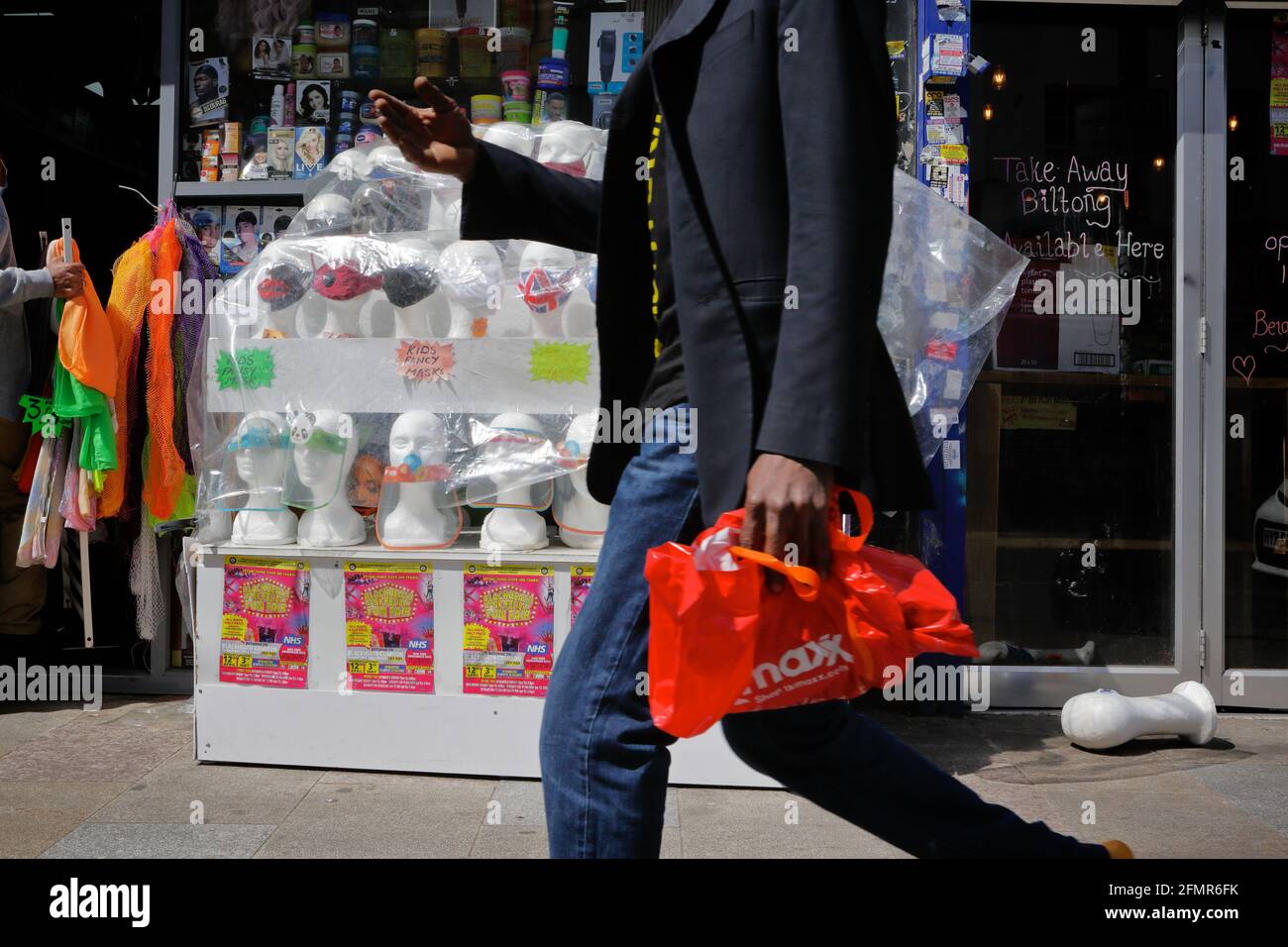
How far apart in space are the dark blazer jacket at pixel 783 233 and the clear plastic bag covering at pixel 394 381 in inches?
75.7

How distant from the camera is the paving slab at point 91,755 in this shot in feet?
12.2

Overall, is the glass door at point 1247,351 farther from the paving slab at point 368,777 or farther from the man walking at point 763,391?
the man walking at point 763,391

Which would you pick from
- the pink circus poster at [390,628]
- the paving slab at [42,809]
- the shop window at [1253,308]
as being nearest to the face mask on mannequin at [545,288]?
the pink circus poster at [390,628]

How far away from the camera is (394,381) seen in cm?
374

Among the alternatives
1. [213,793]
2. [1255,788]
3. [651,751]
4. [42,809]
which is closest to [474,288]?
[213,793]

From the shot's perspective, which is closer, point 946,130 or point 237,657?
point 237,657

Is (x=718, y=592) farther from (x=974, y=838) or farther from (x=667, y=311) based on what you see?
(x=974, y=838)

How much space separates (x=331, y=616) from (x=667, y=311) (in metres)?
2.28

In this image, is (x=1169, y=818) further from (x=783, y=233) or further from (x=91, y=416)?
(x=91, y=416)

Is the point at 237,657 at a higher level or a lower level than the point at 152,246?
lower

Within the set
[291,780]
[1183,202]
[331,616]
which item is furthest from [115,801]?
[1183,202]

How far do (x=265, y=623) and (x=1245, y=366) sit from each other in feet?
13.4

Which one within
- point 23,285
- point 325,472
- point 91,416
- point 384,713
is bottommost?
point 384,713
